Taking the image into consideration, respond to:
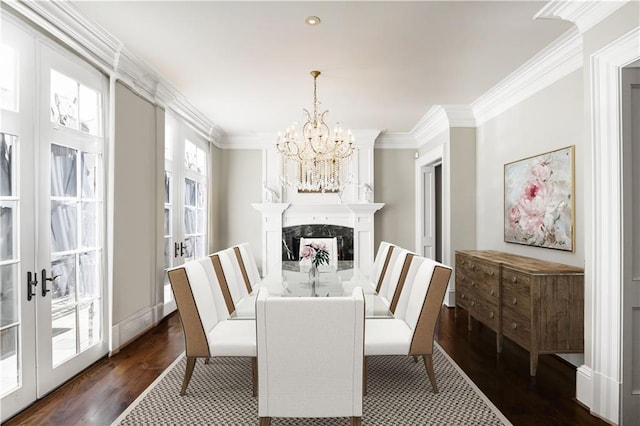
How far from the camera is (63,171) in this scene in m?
2.79

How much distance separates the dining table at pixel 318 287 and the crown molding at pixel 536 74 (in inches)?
98.9

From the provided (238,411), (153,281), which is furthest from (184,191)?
(238,411)

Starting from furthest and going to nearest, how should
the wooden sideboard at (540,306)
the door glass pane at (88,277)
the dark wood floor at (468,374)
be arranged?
the door glass pane at (88,277)
the wooden sideboard at (540,306)
the dark wood floor at (468,374)

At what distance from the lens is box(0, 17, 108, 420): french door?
229 cm

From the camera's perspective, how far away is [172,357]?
3.35 m

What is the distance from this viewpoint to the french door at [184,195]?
4.74m

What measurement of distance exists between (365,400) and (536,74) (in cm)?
330

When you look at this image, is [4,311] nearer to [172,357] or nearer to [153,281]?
[172,357]

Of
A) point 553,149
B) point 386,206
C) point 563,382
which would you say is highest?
point 553,149

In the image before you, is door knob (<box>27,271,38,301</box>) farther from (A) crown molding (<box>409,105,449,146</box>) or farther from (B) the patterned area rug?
(A) crown molding (<box>409,105,449,146</box>)

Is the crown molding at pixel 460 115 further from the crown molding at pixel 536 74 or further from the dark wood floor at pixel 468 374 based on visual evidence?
the dark wood floor at pixel 468 374

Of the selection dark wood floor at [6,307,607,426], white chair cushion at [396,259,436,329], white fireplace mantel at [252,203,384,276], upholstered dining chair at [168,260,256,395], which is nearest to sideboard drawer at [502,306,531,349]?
dark wood floor at [6,307,607,426]

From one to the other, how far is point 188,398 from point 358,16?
287 centimetres

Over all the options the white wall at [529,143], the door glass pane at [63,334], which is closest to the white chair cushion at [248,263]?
the door glass pane at [63,334]
